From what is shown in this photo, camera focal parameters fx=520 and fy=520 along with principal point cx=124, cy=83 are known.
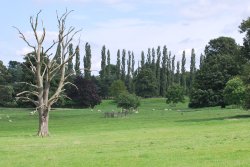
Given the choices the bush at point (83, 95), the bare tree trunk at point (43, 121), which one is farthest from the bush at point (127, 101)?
the bare tree trunk at point (43, 121)

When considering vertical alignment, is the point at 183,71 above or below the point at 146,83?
above

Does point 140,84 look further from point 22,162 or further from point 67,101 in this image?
point 22,162

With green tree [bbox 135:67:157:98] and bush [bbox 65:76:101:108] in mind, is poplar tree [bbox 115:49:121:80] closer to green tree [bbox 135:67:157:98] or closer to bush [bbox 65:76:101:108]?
green tree [bbox 135:67:157:98]

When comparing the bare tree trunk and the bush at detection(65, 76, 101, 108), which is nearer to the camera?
the bare tree trunk

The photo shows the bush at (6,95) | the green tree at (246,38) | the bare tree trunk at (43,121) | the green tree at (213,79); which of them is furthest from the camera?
the bush at (6,95)

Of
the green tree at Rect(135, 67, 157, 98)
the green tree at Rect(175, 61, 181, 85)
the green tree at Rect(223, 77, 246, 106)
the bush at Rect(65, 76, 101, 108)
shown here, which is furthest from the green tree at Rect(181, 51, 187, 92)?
the green tree at Rect(223, 77, 246, 106)

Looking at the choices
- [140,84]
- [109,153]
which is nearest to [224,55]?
[140,84]

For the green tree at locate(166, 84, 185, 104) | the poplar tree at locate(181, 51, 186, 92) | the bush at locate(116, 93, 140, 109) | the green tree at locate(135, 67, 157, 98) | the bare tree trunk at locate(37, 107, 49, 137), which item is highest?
the poplar tree at locate(181, 51, 186, 92)

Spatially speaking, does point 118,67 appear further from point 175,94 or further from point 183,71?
point 175,94

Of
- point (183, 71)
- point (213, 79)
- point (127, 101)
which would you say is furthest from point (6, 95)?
point (183, 71)


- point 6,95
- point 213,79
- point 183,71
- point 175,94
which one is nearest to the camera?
point 213,79

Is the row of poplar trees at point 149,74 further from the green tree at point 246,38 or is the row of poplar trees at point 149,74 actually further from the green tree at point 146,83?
the green tree at point 246,38

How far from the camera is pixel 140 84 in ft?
485

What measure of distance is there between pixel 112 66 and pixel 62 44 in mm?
133841
